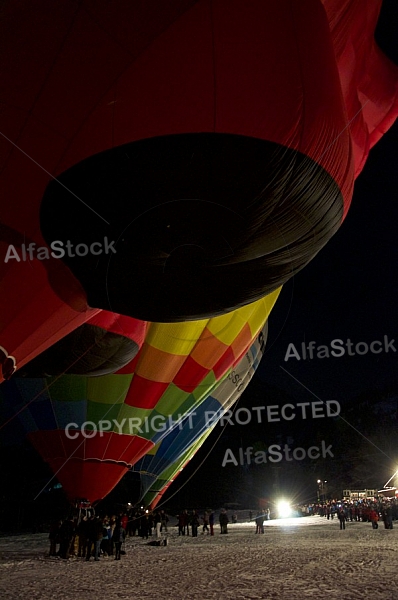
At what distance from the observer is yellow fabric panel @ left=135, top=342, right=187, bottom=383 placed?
10234 millimetres

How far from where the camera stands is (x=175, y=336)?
10234 mm

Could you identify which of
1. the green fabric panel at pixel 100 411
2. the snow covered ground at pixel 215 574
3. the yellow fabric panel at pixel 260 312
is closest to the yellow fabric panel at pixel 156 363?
the green fabric panel at pixel 100 411

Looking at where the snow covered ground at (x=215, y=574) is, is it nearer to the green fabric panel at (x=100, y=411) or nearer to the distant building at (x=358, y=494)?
the green fabric panel at (x=100, y=411)

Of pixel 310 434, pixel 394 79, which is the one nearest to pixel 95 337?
pixel 394 79

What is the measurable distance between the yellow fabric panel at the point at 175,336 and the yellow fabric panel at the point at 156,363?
0.29 ft

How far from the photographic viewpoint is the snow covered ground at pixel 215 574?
5293mm

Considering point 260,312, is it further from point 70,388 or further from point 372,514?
point 372,514

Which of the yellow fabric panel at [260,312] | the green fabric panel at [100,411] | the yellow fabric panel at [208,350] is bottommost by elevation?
the green fabric panel at [100,411]

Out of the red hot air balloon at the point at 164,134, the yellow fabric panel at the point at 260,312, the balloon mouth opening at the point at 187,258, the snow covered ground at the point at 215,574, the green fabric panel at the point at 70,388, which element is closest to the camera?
the red hot air balloon at the point at 164,134

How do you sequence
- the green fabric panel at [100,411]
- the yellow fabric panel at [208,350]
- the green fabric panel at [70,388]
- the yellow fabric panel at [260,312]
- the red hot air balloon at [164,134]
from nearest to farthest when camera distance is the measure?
the red hot air balloon at [164,134]
the green fabric panel at [70,388]
the green fabric panel at [100,411]
the yellow fabric panel at [208,350]
the yellow fabric panel at [260,312]

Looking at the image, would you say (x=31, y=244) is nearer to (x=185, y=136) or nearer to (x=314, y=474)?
(x=185, y=136)

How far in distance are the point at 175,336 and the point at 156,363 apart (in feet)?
1.99

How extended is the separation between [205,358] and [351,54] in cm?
586

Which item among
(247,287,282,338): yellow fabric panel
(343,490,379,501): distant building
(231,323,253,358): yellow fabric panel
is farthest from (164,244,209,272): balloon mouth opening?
(343,490,379,501): distant building
